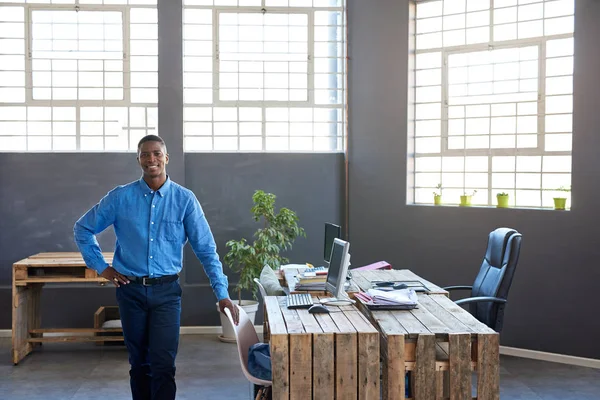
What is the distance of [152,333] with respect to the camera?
376 centimetres

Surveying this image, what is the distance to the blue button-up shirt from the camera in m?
3.83

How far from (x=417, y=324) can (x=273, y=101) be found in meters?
4.09

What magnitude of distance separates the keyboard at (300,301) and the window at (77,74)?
340cm

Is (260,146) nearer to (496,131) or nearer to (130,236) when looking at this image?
(496,131)

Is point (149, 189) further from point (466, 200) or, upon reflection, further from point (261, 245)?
point (466, 200)

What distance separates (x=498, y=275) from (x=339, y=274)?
49.4 inches

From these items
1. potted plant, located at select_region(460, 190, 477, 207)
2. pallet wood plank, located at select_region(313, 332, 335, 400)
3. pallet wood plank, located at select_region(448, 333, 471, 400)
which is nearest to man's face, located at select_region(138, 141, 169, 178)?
pallet wood plank, located at select_region(313, 332, 335, 400)

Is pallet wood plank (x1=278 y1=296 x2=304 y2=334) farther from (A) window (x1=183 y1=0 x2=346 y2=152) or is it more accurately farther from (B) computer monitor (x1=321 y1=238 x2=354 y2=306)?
(A) window (x1=183 y1=0 x2=346 y2=152)

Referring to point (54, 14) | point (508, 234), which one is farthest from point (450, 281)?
point (54, 14)

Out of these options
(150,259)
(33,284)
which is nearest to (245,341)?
(150,259)

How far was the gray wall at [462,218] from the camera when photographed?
591 centimetres

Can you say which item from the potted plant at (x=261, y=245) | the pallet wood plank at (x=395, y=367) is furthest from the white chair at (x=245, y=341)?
the potted plant at (x=261, y=245)

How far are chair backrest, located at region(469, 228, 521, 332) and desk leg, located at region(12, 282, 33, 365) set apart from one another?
369 centimetres

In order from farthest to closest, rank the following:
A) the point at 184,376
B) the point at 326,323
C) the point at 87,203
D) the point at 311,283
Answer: the point at 87,203, the point at 184,376, the point at 311,283, the point at 326,323
